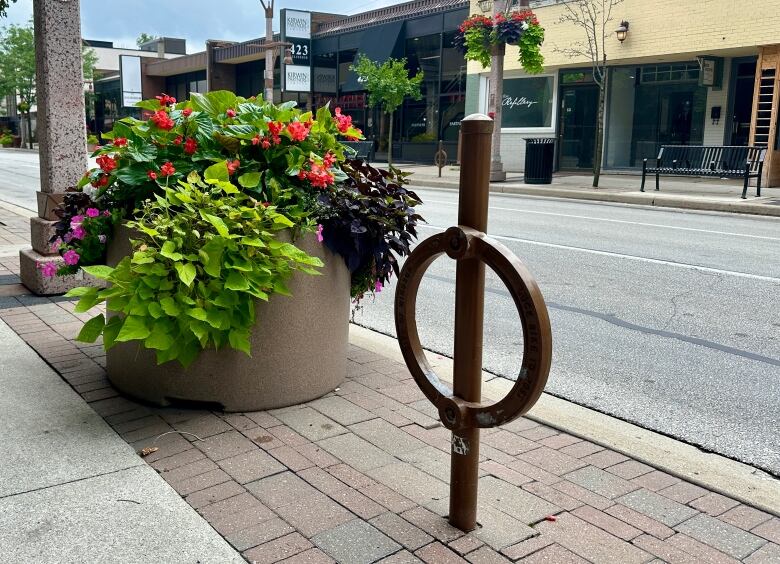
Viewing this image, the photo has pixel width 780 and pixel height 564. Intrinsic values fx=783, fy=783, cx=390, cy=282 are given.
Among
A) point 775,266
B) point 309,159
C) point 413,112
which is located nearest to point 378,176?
point 309,159

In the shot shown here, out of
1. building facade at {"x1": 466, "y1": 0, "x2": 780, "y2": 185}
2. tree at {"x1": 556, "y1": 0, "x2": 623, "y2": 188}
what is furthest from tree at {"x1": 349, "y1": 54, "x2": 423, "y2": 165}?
tree at {"x1": 556, "y1": 0, "x2": 623, "y2": 188}

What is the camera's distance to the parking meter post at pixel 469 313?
8.65 ft

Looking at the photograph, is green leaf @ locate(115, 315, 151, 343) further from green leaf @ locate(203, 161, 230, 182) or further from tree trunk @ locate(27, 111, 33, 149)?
tree trunk @ locate(27, 111, 33, 149)

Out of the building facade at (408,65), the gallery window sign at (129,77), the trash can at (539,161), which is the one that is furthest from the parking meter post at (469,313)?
the gallery window sign at (129,77)

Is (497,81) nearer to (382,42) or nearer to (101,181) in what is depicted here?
(382,42)

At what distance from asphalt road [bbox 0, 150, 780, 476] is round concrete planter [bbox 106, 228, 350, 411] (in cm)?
152

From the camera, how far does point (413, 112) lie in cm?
3303

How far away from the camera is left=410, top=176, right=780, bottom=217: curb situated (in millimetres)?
15031

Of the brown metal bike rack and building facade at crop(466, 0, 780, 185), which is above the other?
building facade at crop(466, 0, 780, 185)

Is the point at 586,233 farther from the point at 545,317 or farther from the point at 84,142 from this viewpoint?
the point at 545,317

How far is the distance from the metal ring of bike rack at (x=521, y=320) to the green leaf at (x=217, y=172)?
4.34ft

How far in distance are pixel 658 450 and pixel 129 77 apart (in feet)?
198

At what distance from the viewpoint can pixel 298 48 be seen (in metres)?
36.8

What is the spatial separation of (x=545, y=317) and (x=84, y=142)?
563cm
